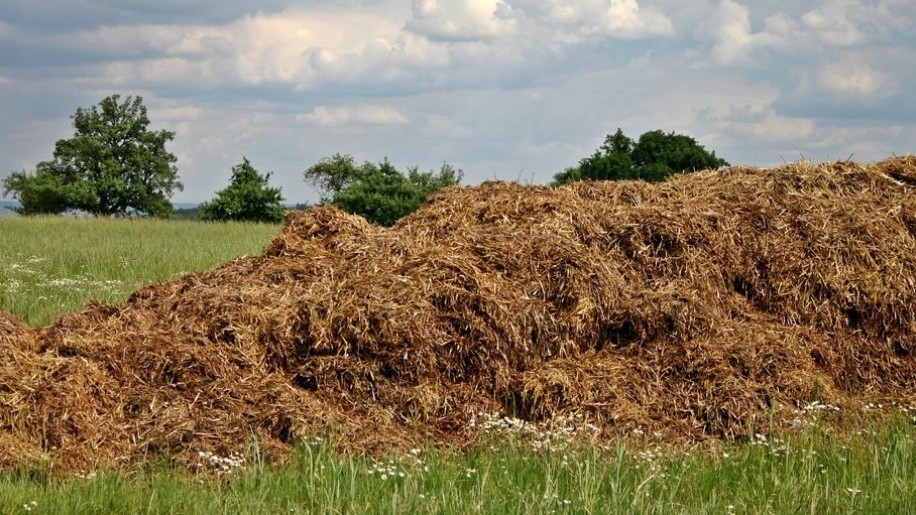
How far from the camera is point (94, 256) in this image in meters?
19.2

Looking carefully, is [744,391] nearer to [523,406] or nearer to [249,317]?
[523,406]

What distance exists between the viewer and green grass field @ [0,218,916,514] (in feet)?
18.8

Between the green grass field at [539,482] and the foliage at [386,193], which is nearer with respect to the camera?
the green grass field at [539,482]

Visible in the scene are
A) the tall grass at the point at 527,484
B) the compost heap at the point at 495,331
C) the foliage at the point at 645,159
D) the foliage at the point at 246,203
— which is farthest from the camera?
the foliage at the point at 246,203

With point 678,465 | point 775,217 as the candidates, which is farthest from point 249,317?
point 775,217

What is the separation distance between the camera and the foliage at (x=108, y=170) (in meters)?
65.2

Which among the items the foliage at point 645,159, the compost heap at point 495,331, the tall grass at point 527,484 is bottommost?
the tall grass at point 527,484

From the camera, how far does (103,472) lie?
650 cm

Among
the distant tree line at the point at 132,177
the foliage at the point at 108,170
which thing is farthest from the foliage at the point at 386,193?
the foliage at the point at 108,170

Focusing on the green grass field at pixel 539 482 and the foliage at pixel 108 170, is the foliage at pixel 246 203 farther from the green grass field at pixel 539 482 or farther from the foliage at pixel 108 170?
the green grass field at pixel 539 482

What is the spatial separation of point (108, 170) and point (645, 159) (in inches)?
Result: 1661

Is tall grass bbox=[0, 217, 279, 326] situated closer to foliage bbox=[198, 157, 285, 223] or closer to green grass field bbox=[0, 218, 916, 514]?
green grass field bbox=[0, 218, 916, 514]

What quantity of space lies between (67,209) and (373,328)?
203 ft

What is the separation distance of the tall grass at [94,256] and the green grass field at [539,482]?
6.81m
